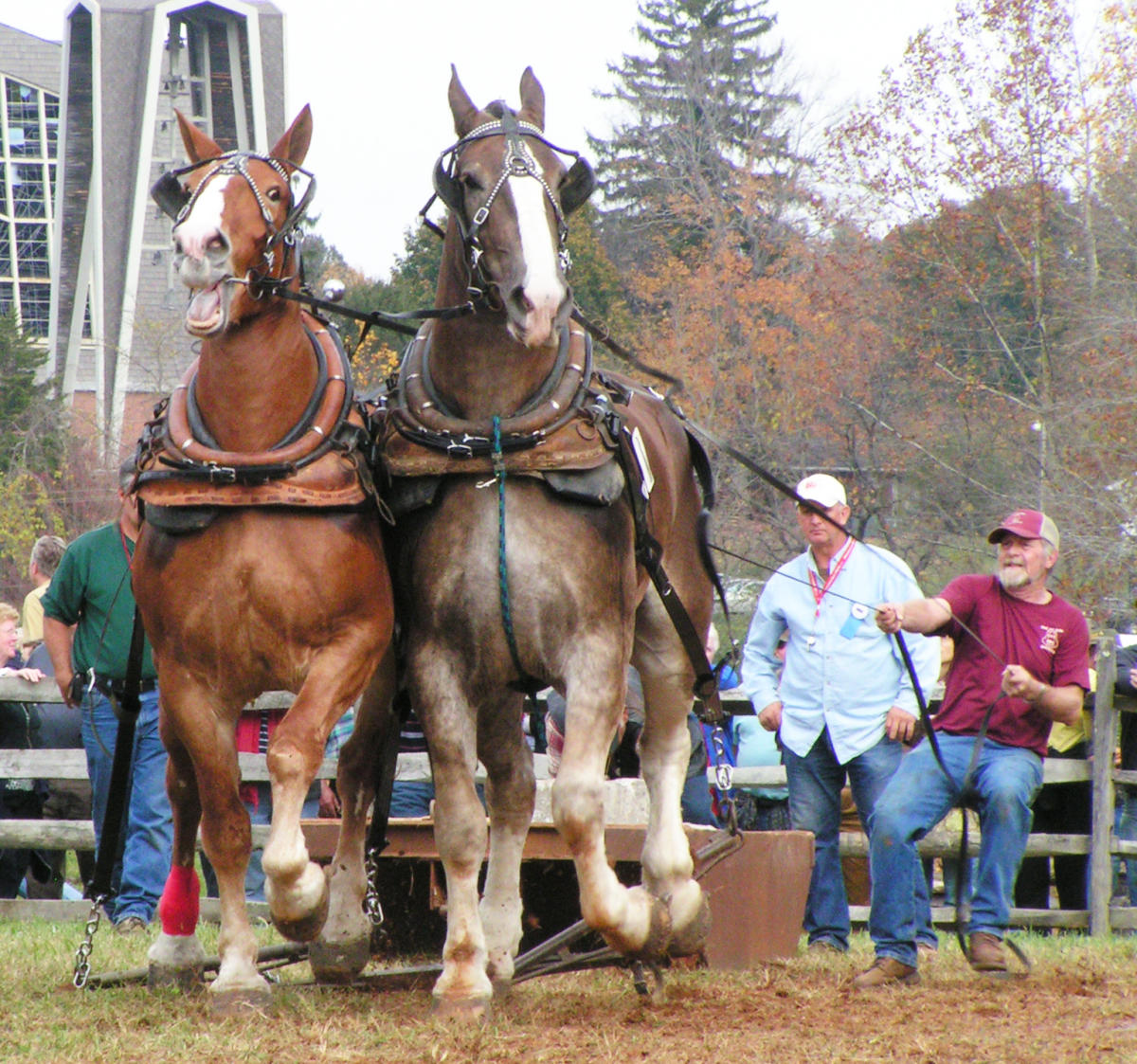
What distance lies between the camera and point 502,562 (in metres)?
4.77

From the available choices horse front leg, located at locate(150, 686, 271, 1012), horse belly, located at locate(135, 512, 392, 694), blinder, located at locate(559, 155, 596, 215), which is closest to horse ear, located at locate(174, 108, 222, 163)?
blinder, located at locate(559, 155, 596, 215)

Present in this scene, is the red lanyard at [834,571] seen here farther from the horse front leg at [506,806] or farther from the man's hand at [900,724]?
the horse front leg at [506,806]

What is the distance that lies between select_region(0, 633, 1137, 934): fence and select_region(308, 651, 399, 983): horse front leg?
290cm

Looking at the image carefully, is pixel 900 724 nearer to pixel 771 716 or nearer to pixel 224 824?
pixel 771 716

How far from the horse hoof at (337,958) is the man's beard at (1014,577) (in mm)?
3093

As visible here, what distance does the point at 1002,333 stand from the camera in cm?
2295

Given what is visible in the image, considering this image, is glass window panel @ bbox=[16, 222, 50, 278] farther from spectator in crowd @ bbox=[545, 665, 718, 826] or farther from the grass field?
the grass field

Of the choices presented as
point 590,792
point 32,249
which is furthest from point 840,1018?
point 32,249

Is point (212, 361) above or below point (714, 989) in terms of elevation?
above

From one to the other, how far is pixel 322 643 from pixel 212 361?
0.98 meters

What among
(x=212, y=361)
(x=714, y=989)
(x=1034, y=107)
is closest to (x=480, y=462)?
(x=212, y=361)

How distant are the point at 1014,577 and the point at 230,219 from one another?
3.66 meters

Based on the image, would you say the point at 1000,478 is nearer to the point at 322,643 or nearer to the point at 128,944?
the point at 128,944

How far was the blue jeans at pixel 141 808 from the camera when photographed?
802 centimetres
